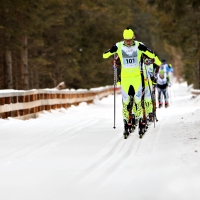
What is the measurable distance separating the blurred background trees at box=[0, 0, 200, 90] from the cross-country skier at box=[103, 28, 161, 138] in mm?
11130

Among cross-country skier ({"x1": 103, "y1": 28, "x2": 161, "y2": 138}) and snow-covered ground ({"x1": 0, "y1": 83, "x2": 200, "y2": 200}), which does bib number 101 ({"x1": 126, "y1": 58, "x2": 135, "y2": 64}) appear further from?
snow-covered ground ({"x1": 0, "y1": 83, "x2": 200, "y2": 200})

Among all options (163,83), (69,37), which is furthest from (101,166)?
(69,37)

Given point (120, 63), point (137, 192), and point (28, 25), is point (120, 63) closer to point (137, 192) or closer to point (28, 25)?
point (137, 192)

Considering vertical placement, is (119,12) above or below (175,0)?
above

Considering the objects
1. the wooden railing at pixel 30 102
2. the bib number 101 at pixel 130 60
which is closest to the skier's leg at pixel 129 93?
the bib number 101 at pixel 130 60

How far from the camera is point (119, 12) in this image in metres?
45.0

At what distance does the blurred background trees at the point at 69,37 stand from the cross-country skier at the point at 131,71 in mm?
11130

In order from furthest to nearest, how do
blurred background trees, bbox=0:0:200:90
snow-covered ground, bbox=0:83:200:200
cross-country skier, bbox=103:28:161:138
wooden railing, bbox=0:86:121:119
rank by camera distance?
blurred background trees, bbox=0:0:200:90 < wooden railing, bbox=0:86:121:119 < cross-country skier, bbox=103:28:161:138 < snow-covered ground, bbox=0:83:200:200

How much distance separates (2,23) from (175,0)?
8.40m

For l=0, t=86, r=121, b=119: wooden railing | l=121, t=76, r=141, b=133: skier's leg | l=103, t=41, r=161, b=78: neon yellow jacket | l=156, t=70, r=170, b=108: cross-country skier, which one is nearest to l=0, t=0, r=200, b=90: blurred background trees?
l=156, t=70, r=170, b=108: cross-country skier

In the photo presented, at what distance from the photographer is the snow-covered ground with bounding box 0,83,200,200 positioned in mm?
5191

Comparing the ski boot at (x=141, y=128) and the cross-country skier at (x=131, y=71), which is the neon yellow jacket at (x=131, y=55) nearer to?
the cross-country skier at (x=131, y=71)

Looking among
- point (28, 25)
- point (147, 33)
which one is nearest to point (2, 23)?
point (28, 25)

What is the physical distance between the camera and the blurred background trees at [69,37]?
2167 cm
